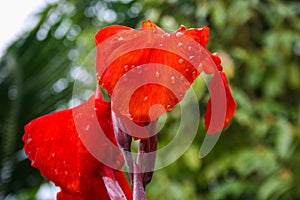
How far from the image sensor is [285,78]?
1.92 meters

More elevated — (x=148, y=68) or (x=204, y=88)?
(x=148, y=68)

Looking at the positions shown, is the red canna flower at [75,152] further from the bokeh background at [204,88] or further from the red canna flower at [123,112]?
the bokeh background at [204,88]

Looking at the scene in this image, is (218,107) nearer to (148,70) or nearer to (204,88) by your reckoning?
(148,70)

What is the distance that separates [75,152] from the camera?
49cm

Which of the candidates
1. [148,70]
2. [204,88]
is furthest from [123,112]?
[204,88]

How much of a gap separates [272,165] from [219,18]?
0.51 meters

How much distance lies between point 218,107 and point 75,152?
0.14 metres

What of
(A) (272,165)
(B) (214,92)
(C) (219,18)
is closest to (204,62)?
(B) (214,92)

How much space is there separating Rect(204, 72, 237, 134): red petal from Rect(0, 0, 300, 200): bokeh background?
2.93 feet

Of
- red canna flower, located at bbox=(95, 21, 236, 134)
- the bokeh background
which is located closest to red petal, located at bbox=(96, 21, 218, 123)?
red canna flower, located at bbox=(95, 21, 236, 134)

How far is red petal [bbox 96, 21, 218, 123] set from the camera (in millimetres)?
417

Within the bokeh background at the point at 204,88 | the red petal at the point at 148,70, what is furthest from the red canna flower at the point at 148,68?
the bokeh background at the point at 204,88

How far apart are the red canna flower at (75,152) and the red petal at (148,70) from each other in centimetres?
7

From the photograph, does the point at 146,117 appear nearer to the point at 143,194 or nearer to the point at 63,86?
the point at 143,194
